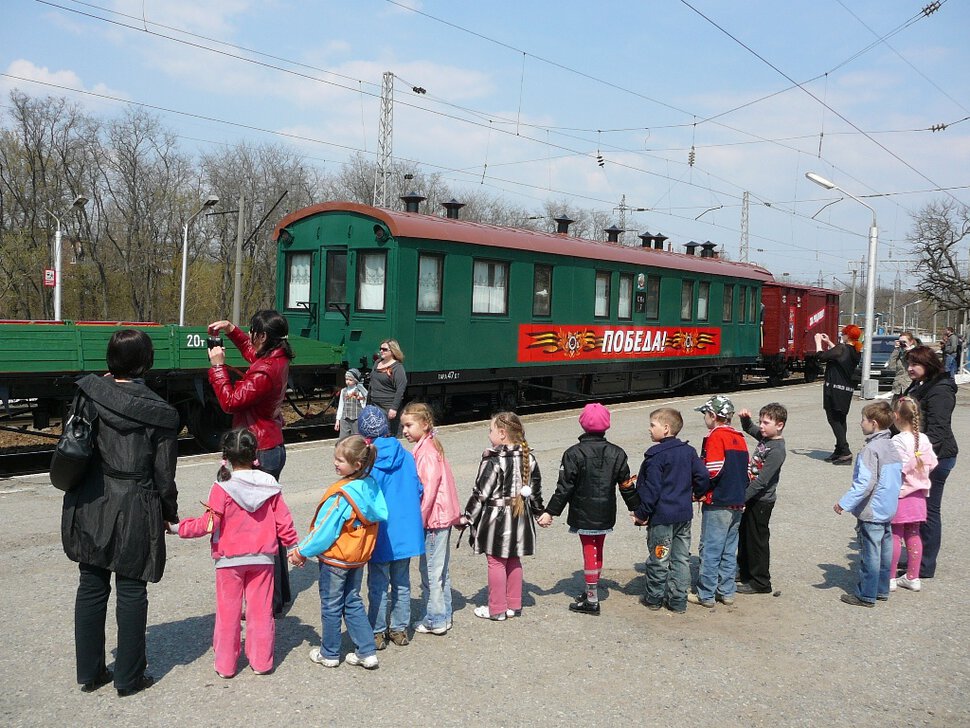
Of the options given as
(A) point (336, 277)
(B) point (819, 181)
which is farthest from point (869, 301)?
(A) point (336, 277)

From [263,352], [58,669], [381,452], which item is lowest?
[58,669]

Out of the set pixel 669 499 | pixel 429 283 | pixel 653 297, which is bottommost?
pixel 669 499

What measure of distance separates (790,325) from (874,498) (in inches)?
854

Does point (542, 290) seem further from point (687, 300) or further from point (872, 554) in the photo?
point (872, 554)

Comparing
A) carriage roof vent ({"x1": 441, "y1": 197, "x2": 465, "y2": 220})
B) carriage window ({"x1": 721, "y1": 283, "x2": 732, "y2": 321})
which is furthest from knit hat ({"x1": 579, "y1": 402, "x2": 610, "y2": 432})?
carriage window ({"x1": 721, "y1": 283, "x2": 732, "y2": 321})

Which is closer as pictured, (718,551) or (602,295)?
(718,551)

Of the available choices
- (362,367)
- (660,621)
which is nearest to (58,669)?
(660,621)

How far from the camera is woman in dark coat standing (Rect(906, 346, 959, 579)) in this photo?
21.7ft

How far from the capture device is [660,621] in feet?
18.4

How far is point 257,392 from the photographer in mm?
5098

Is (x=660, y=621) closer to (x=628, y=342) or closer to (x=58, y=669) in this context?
(x=58, y=669)

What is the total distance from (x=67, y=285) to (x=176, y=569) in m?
40.2

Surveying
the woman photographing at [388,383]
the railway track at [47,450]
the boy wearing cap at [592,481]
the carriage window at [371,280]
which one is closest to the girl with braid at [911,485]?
the boy wearing cap at [592,481]

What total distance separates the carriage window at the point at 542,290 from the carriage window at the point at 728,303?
7.62m
